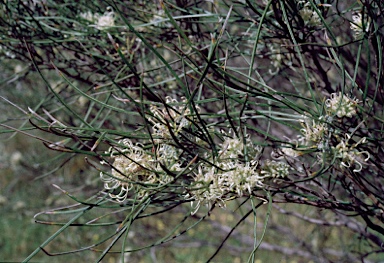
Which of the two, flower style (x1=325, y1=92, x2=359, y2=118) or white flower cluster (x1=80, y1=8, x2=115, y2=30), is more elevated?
white flower cluster (x1=80, y1=8, x2=115, y2=30)

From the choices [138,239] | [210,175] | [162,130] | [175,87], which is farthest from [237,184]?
[138,239]

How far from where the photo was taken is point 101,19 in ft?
3.74

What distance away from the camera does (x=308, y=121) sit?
0.73m

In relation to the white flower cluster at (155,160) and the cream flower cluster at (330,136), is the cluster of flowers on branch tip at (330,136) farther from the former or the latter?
the white flower cluster at (155,160)

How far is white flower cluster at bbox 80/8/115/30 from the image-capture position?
1126 millimetres

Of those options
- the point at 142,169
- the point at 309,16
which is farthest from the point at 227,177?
the point at 309,16

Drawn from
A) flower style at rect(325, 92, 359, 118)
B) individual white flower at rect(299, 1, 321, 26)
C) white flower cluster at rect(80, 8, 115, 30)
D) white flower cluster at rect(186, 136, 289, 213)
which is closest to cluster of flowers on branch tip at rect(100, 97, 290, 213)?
white flower cluster at rect(186, 136, 289, 213)

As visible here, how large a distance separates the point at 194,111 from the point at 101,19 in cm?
50

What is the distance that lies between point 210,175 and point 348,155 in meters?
0.21

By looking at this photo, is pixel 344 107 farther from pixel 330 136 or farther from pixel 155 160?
pixel 155 160

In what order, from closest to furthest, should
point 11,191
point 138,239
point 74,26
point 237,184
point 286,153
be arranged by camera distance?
point 237,184, point 286,153, point 74,26, point 138,239, point 11,191

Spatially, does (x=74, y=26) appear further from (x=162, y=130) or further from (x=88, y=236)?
(x=88, y=236)

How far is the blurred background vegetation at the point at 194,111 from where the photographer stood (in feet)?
2.81

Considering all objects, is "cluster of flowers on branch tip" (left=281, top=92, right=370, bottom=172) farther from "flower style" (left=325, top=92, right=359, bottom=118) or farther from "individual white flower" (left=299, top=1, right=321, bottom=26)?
"individual white flower" (left=299, top=1, right=321, bottom=26)
